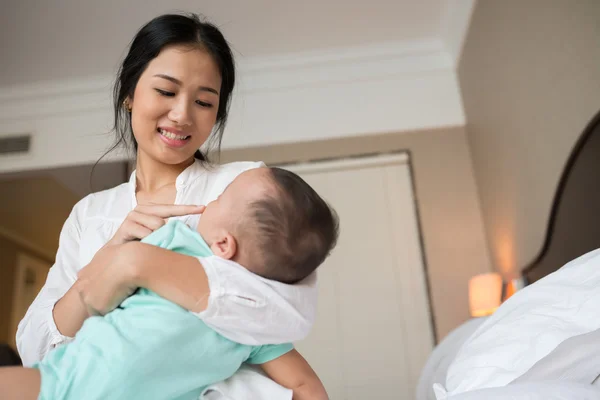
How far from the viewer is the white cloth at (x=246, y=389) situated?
2.49 feet

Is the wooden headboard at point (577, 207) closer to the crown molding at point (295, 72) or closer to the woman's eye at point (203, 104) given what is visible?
the woman's eye at point (203, 104)

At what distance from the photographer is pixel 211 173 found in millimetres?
1084

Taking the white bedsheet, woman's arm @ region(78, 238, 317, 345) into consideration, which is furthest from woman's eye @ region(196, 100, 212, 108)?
the white bedsheet

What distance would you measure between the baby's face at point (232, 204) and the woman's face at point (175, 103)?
245mm

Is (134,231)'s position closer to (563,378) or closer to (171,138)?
(171,138)

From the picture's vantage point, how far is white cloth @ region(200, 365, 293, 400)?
0.76 m

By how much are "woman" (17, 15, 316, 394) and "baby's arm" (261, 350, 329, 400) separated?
0.05 m

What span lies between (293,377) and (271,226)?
0.75ft

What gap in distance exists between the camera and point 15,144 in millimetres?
3844

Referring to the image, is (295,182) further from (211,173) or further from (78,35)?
(78,35)

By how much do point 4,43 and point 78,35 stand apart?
0.47m

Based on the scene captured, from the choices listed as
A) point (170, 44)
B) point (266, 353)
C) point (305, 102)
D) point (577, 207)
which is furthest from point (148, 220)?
point (305, 102)

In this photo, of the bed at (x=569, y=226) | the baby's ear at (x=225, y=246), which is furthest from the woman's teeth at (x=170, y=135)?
the bed at (x=569, y=226)

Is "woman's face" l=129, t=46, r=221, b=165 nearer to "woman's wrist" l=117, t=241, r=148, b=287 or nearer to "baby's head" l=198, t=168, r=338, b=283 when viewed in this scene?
"baby's head" l=198, t=168, r=338, b=283
